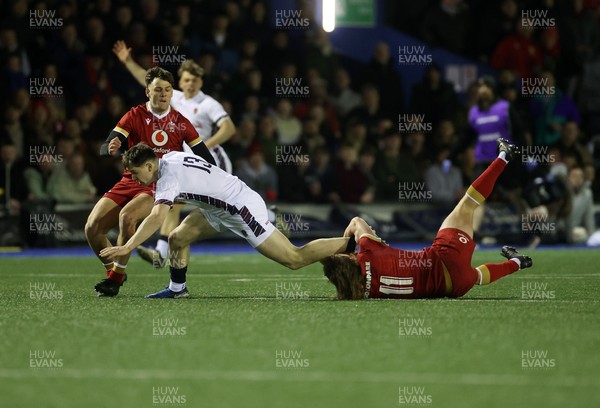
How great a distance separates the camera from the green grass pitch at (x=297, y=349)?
5.32 metres

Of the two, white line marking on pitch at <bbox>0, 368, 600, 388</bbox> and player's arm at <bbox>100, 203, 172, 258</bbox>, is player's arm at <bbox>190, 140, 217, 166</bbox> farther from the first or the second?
white line marking on pitch at <bbox>0, 368, 600, 388</bbox>

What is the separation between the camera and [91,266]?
13.8 metres

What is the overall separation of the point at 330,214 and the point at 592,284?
7416 millimetres

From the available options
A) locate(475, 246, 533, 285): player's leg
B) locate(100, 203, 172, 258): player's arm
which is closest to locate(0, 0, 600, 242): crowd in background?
locate(475, 246, 533, 285): player's leg

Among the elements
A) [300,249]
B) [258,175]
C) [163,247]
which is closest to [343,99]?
[258,175]

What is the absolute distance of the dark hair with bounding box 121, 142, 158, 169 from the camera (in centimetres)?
864

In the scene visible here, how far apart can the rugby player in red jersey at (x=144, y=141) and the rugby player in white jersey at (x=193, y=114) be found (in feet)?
5.89

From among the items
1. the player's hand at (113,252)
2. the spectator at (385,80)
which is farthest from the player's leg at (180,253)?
the spectator at (385,80)

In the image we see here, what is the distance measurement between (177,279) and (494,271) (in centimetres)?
258

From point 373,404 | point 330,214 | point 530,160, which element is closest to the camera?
point 373,404

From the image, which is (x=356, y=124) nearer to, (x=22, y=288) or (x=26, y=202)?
(x=26, y=202)

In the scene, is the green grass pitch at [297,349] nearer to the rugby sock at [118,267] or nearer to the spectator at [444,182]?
the rugby sock at [118,267]

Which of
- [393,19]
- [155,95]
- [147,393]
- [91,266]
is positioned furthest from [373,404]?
[393,19]

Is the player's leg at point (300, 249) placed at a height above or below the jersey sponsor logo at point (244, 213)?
below
